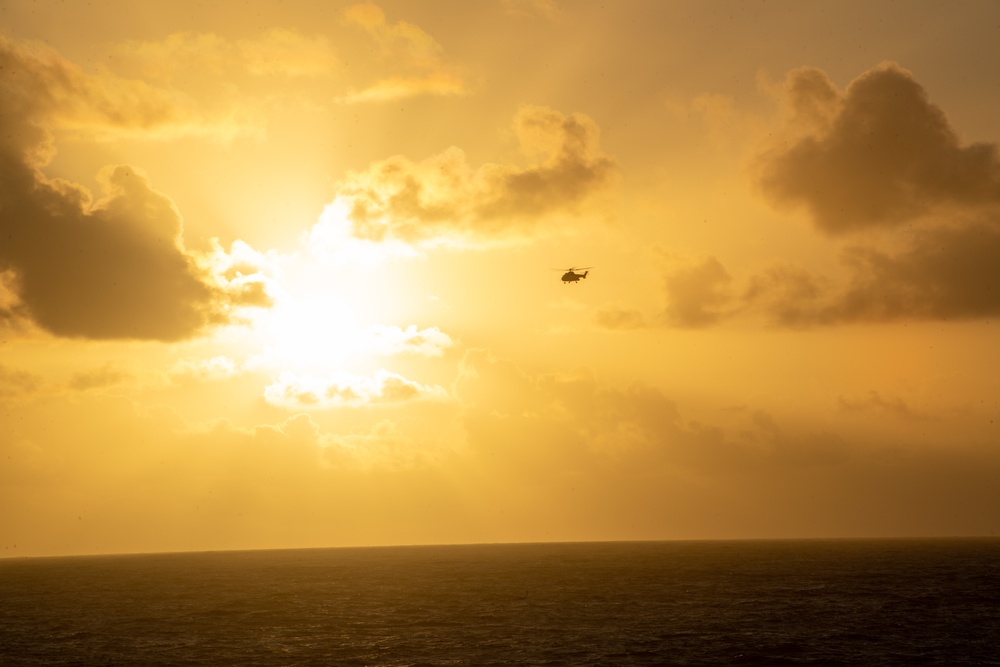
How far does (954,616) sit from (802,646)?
35.0 metres

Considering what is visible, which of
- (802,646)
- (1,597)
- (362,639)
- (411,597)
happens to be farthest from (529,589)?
(1,597)

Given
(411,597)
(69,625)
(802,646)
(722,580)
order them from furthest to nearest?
1. (722,580)
2. (411,597)
3. (69,625)
4. (802,646)

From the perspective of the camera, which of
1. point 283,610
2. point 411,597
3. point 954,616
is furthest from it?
point 411,597

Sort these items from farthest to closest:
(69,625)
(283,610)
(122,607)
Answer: (122,607) → (283,610) → (69,625)

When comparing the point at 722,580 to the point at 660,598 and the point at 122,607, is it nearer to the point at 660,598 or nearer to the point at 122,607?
the point at 660,598

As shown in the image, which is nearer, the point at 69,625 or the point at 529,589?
the point at 69,625

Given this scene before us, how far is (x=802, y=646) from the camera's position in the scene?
92.8 meters

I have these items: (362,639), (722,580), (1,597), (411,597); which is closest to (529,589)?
(411,597)

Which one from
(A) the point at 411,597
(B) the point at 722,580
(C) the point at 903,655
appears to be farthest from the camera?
(B) the point at 722,580

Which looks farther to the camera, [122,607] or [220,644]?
[122,607]

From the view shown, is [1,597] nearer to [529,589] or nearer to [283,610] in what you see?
[283,610]

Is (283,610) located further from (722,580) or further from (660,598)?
(722,580)

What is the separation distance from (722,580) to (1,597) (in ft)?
497

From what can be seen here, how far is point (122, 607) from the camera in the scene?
5969 inches
